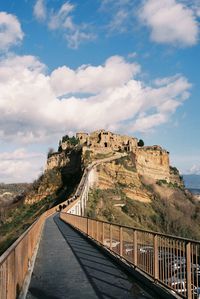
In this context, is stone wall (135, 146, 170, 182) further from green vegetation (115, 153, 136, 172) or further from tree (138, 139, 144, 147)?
green vegetation (115, 153, 136, 172)

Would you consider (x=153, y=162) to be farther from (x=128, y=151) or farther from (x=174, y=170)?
(x=174, y=170)

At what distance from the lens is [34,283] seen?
11312 millimetres

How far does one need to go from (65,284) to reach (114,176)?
8726 centimetres

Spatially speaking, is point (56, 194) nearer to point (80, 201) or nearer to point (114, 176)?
point (114, 176)

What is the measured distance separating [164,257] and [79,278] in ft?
8.66

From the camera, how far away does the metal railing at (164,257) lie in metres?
8.69

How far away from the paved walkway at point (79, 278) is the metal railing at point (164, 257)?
54cm

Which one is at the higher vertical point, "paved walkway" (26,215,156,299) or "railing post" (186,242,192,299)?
"railing post" (186,242,192,299)

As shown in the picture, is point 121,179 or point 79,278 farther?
point 121,179

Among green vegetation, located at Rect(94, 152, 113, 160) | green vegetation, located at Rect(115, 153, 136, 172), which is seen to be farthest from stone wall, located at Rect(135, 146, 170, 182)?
green vegetation, located at Rect(94, 152, 113, 160)

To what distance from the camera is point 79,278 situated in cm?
1181

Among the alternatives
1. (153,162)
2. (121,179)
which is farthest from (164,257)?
(153,162)

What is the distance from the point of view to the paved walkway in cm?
991

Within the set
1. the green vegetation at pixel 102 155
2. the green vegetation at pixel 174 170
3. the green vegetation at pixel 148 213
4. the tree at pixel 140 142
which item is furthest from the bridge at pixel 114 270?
the green vegetation at pixel 174 170
